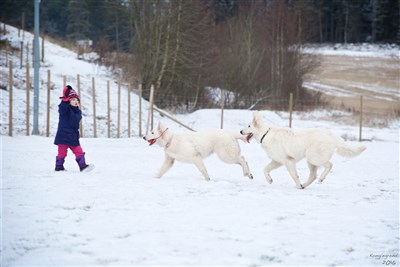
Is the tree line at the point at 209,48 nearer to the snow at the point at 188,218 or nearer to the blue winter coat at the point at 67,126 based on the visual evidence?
the snow at the point at 188,218

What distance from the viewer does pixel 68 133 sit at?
7832 millimetres

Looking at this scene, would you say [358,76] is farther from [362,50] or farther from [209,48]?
[209,48]

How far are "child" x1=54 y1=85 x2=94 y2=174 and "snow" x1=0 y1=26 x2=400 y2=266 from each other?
1.10 ft

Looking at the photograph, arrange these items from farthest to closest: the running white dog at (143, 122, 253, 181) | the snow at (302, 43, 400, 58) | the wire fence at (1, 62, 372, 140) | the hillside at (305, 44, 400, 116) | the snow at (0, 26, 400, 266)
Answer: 1. the snow at (302, 43, 400, 58)
2. the hillside at (305, 44, 400, 116)
3. the wire fence at (1, 62, 372, 140)
4. the running white dog at (143, 122, 253, 181)
5. the snow at (0, 26, 400, 266)

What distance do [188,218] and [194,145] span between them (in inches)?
104

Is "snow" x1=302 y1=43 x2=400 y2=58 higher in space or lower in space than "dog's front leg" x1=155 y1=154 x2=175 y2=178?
higher

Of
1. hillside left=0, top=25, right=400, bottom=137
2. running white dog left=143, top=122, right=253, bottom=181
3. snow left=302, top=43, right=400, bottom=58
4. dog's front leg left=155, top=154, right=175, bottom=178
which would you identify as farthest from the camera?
snow left=302, top=43, right=400, bottom=58

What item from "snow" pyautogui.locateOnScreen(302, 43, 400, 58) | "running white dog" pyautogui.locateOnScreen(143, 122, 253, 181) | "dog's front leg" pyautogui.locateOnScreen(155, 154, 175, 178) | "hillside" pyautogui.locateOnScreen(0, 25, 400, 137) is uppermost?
"snow" pyautogui.locateOnScreen(302, 43, 400, 58)

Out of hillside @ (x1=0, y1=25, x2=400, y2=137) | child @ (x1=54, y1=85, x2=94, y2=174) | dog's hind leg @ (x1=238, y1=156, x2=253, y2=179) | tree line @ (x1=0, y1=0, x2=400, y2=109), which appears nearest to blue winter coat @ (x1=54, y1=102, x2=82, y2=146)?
child @ (x1=54, y1=85, x2=94, y2=174)

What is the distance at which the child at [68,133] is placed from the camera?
7824mm

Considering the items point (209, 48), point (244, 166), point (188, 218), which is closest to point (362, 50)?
point (209, 48)

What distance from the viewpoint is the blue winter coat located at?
7812mm

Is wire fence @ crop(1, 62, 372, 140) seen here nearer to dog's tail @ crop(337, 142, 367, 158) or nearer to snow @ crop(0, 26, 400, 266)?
snow @ crop(0, 26, 400, 266)

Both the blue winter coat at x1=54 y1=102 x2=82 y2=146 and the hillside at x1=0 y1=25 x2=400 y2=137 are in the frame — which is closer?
the blue winter coat at x1=54 y1=102 x2=82 y2=146
